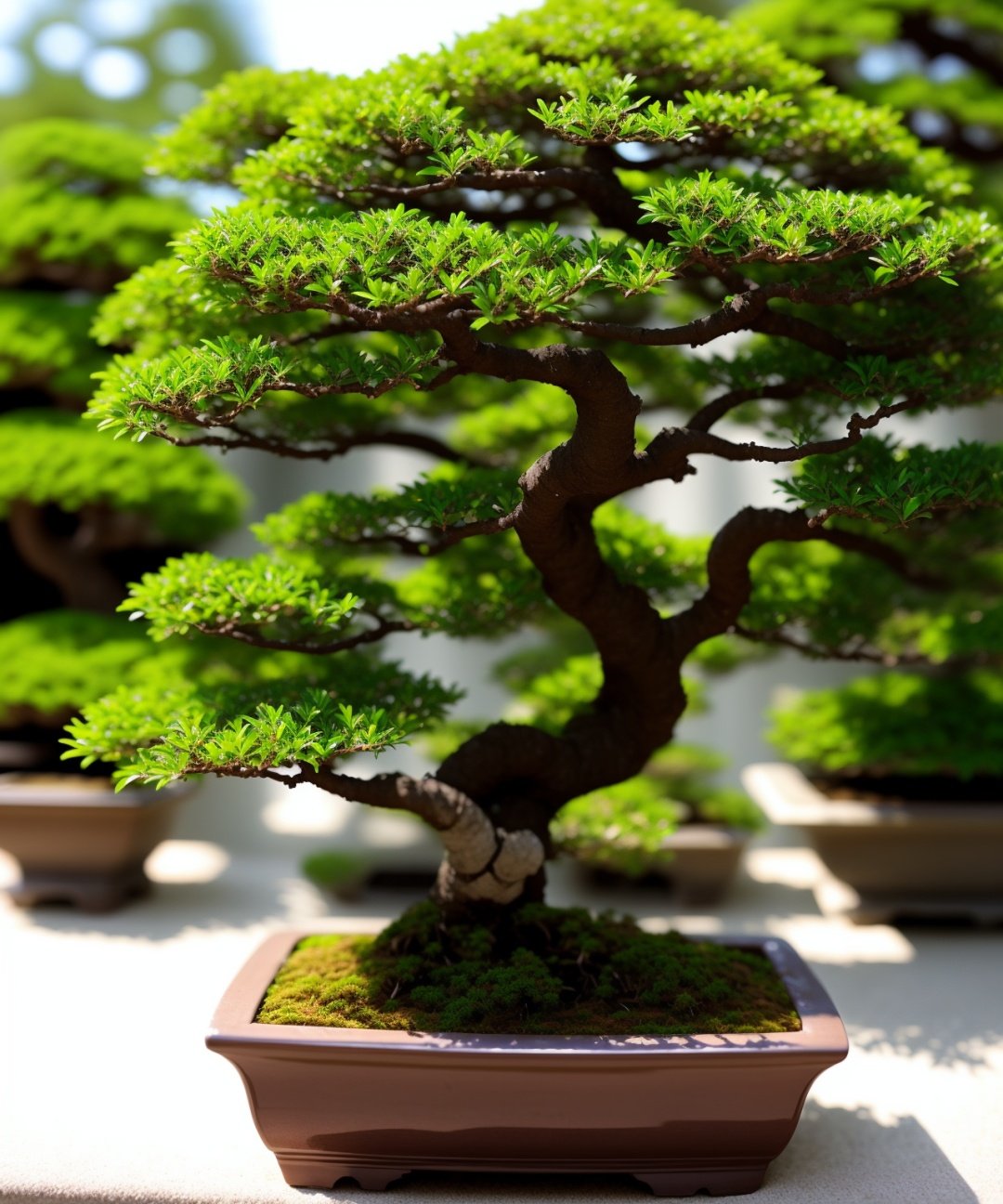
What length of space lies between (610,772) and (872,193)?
1.27 meters

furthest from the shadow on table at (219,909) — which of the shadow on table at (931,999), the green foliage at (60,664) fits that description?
the shadow on table at (931,999)

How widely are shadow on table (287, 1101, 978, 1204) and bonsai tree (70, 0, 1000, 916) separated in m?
0.51

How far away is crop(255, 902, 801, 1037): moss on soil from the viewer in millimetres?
2121

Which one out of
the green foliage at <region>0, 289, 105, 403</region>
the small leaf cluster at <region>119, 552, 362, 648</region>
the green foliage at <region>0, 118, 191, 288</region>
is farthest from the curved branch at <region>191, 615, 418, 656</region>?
the green foliage at <region>0, 118, 191, 288</region>

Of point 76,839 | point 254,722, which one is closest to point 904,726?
point 254,722

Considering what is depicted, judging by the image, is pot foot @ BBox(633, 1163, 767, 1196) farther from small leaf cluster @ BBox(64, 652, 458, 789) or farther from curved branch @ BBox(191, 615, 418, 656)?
curved branch @ BBox(191, 615, 418, 656)

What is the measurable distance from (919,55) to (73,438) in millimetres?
3046

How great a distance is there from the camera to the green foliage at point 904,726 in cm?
349

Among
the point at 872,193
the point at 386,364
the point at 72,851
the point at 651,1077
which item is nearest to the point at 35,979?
the point at 72,851

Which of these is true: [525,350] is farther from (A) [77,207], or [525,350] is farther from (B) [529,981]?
(A) [77,207]

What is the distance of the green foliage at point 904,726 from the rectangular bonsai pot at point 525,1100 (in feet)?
5.12

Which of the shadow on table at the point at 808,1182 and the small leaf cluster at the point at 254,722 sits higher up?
the small leaf cluster at the point at 254,722

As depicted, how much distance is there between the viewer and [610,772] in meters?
2.53

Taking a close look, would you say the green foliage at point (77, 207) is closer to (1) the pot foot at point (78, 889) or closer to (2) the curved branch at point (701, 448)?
(1) the pot foot at point (78, 889)
